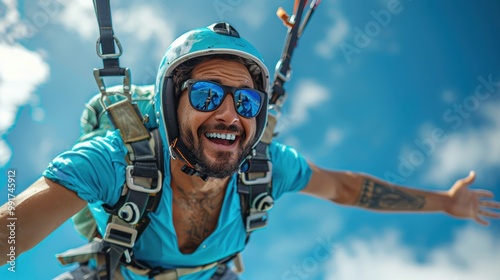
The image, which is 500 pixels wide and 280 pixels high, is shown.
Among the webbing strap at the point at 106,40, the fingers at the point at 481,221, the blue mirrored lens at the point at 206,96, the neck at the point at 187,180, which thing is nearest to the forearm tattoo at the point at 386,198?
the fingers at the point at 481,221

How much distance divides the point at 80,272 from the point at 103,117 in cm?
159

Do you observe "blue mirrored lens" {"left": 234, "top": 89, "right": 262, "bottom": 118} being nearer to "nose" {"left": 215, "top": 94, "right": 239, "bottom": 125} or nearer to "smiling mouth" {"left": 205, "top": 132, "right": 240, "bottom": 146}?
"nose" {"left": 215, "top": 94, "right": 239, "bottom": 125}

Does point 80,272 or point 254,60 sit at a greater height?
point 254,60

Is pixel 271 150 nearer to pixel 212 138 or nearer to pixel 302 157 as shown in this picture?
pixel 302 157

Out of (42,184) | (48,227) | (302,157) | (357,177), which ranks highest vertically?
(42,184)

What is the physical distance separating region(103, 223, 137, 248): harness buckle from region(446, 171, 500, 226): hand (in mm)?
4039

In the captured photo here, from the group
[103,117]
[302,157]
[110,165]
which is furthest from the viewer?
[302,157]

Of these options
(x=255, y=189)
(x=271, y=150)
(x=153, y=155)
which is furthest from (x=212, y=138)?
(x=271, y=150)

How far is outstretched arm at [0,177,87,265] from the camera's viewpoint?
2.47 metres

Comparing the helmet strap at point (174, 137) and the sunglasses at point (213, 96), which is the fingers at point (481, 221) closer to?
the sunglasses at point (213, 96)

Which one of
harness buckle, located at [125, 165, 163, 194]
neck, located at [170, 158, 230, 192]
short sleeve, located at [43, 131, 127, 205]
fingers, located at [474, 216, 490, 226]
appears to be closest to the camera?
short sleeve, located at [43, 131, 127, 205]

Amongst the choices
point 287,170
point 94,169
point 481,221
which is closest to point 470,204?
point 481,221

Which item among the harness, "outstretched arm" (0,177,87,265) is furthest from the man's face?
"outstretched arm" (0,177,87,265)

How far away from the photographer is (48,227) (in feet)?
8.73
